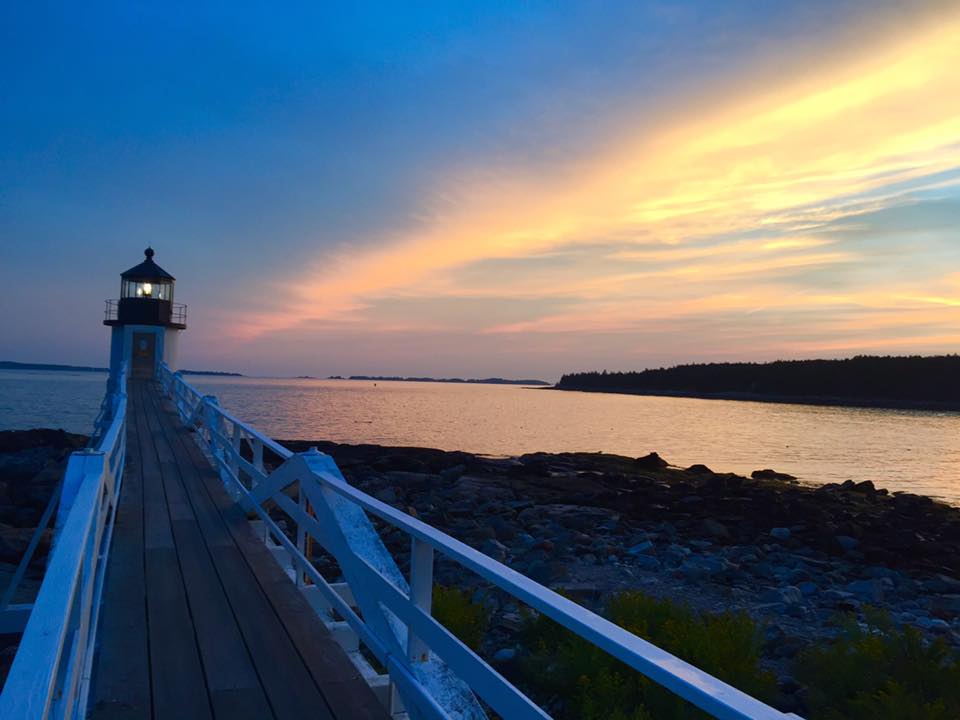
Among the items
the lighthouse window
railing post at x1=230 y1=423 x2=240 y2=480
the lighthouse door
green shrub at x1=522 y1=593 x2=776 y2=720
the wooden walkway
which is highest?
the lighthouse window

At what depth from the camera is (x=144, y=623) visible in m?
4.52

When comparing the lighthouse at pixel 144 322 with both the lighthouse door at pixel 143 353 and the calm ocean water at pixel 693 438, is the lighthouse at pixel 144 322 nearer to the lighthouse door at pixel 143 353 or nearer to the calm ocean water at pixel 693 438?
the lighthouse door at pixel 143 353

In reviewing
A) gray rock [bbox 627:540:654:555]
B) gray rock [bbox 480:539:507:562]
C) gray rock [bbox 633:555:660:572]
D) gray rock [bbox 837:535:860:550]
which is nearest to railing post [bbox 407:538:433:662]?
gray rock [bbox 480:539:507:562]

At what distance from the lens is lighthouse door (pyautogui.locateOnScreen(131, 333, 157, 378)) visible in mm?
28969

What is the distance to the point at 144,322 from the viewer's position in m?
28.5

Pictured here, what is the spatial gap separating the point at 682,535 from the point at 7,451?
2435 cm

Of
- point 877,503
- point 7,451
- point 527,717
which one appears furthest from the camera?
point 7,451

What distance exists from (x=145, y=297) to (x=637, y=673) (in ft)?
92.9

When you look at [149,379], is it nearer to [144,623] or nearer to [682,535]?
[682,535]

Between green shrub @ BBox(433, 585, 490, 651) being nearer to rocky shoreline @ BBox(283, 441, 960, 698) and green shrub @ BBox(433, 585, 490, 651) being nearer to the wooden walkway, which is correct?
rocky shoreline @ BBox(283, 441, 960, 698)

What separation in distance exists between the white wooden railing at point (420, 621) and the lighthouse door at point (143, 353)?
25.9 metres

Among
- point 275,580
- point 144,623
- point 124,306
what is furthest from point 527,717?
point 124,306

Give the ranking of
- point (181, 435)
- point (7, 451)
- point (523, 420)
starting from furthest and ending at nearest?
point (523, 420)
point (7, 451)
point (181, 435)

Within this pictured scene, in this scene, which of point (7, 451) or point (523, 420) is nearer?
point (7, 451)
